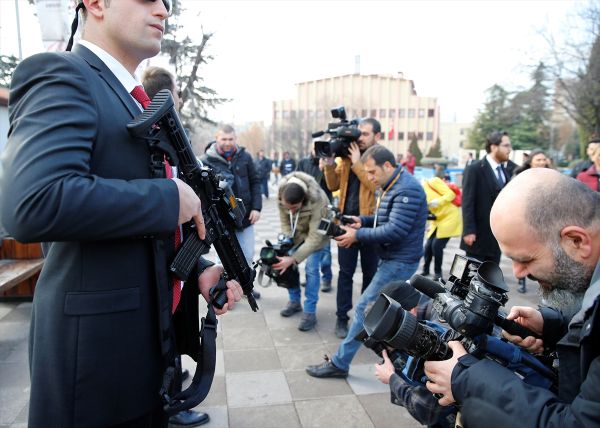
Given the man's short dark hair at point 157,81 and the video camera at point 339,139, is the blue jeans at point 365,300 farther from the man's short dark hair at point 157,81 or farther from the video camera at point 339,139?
the man's short dark hair at point 157,81

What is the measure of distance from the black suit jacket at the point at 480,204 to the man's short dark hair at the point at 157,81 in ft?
11.8

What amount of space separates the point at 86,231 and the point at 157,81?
1.77 meters

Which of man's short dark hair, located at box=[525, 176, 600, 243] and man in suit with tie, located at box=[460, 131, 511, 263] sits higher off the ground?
man's short dark hair, located at box=[525, 176, 600, 243]

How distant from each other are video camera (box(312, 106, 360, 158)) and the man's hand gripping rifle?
2599 mm

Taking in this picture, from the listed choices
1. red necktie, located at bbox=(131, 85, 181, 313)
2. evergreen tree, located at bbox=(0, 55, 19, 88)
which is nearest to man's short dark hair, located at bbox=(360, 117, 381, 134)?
red necktie, located at bbox=(131, 85, 181, 313)

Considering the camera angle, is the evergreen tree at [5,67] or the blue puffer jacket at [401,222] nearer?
the blue puffer jacket at [401,222]

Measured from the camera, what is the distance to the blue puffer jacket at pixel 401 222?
11.3 ft

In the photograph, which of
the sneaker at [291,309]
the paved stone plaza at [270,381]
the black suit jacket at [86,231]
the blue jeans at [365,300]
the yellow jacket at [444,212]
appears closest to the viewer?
the black suit jacket at [86,231]

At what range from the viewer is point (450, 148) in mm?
85375

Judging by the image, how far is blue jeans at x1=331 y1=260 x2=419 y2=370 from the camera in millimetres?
3361

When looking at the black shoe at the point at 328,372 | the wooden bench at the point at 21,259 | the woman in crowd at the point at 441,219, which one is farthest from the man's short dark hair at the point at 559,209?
the wooden bench at the point at 21,259

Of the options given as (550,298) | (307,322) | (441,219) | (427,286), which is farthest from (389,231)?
(441,219)

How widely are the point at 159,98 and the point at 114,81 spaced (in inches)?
5.6

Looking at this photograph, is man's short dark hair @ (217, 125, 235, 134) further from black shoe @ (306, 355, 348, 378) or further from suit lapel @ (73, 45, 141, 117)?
suit lapel @ (73, 45, 141, 117)
